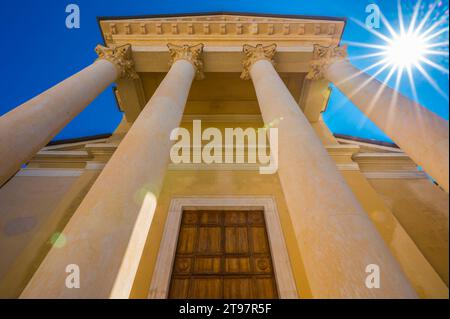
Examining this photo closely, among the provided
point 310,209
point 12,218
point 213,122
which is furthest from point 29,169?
point 310,209

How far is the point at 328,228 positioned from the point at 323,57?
12.1 meters

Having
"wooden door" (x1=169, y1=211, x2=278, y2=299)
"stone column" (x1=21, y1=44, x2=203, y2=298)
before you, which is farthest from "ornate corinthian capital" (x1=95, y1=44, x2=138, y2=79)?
"wooden door" (x1=169, y1=211, x2=278, y2=299)

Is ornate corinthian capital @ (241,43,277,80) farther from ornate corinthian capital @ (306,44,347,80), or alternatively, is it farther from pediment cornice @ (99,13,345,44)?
pediment cornice @ (99,13,345,44)

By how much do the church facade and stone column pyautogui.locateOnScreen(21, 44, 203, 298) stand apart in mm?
28

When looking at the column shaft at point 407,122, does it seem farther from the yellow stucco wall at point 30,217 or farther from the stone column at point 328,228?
the yellow stucco wall at point 30,217

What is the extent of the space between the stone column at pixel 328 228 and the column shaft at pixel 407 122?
159 cm

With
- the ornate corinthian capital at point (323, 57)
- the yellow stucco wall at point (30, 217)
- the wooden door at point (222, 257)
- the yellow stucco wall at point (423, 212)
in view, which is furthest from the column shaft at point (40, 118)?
the yellow stucco wall at point (423, 212)

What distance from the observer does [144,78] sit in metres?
16.7

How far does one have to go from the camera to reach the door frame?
843cm

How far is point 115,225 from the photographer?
4570 millimetres

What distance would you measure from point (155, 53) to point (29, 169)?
9.89 metres

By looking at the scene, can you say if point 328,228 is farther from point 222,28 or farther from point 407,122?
point 222,28
